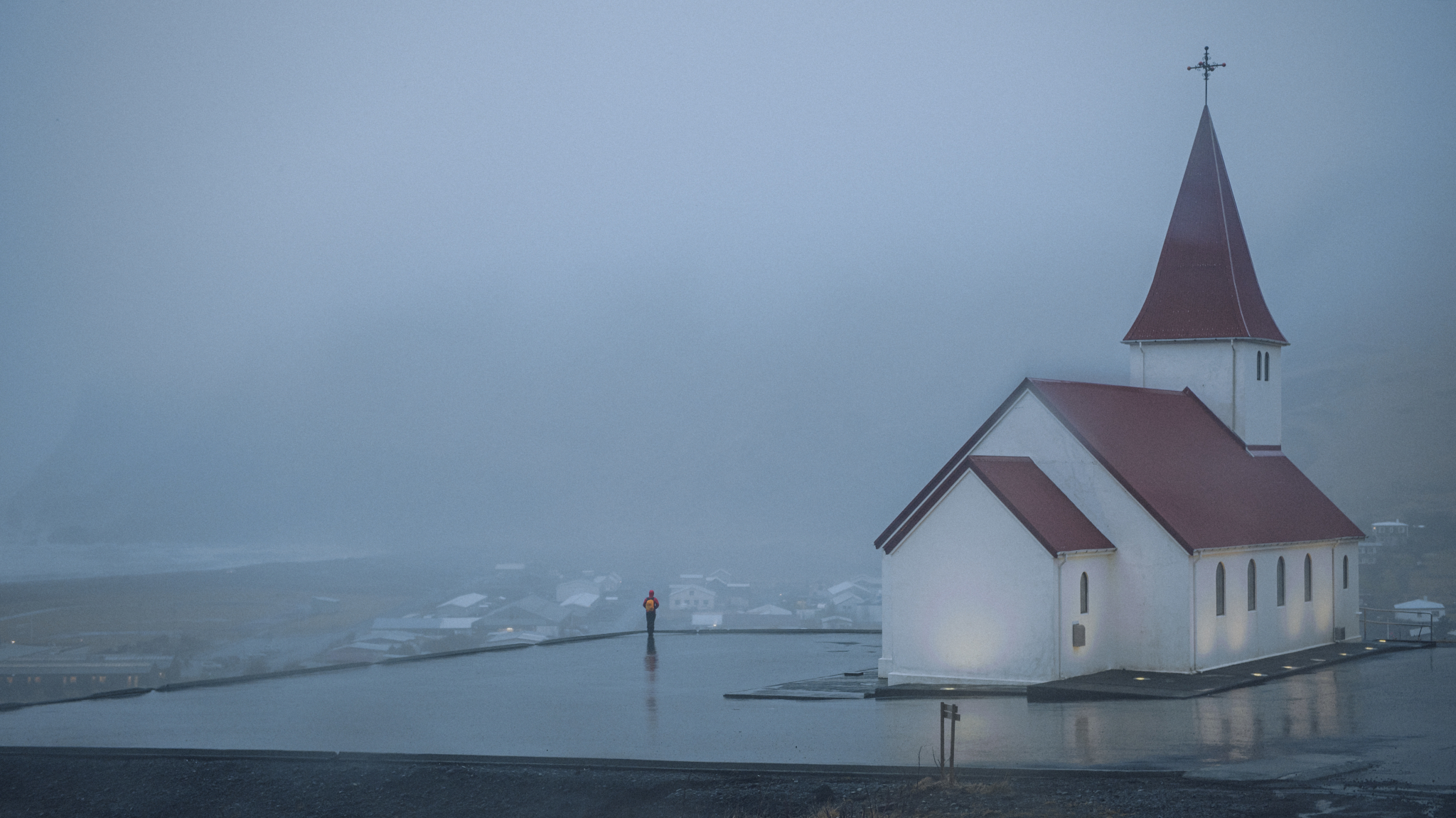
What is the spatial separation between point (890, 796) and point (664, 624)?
32.5 meters

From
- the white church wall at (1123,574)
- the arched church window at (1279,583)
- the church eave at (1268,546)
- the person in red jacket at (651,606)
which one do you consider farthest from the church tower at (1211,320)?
the person in red jacket at (651,606)

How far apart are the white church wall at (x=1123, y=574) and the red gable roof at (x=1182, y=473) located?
378 millimetres

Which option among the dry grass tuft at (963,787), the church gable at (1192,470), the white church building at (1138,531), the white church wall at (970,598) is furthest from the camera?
the church gable at (1192,470)

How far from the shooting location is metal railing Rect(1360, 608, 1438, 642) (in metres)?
37.7

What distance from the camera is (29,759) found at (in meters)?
20.3

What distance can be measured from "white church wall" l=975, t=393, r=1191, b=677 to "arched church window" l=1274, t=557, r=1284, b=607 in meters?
5.38

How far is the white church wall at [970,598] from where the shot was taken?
27.7m

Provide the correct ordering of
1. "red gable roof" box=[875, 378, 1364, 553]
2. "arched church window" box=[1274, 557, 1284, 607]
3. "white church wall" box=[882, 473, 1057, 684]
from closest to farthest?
"white church wall" box=[882, 473, 1057, 684] → "red gable roof" box=[875, 378, 1364, 553] → "arched church window" box=[1274, 557, 1284, 607]

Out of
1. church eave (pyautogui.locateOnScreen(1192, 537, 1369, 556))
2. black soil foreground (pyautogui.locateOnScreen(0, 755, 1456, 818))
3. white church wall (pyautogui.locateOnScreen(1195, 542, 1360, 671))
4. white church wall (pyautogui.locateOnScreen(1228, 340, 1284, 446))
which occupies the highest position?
white church wall (pyautogui.locateOnScreen(1228, 340, 1284, 446))

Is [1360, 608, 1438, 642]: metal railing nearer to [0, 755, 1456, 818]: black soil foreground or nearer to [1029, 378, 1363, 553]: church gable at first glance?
[1029, 378, 1363, 553]: church gable

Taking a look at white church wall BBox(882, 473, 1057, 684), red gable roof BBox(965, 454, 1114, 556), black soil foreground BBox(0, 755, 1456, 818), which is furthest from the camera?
red gable roof BBox(965, 454, 1114, 556)

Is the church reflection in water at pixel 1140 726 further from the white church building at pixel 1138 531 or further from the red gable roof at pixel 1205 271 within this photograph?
the red gable roof at pixel 1205 271

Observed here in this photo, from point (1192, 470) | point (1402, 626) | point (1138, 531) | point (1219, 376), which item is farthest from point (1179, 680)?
point (1402, 626)

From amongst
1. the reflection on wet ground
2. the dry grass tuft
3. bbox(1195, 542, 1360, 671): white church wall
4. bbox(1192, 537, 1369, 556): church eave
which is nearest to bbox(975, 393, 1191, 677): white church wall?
bbox(1195, 542, 1360, 671): white church wall
